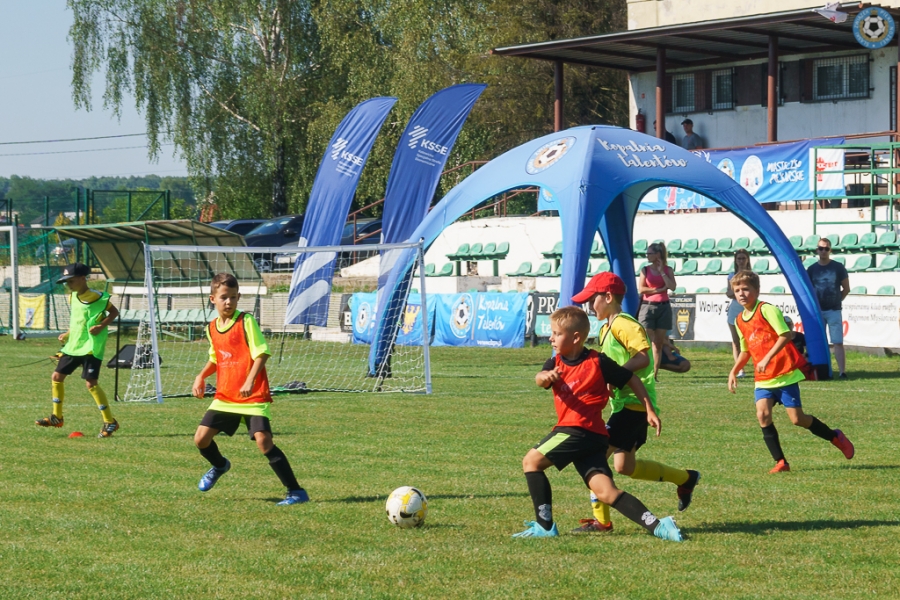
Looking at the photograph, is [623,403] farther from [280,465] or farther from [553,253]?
[553,253]

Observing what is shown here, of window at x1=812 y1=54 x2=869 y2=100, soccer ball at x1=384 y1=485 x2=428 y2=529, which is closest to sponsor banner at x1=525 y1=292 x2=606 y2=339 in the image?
window at x1=812 y1=54 x2=869 y2=100

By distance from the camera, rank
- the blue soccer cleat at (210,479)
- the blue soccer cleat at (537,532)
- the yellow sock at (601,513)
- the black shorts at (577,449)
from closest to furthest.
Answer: the black shorts at (577,449) < the blue soccer cleat at (537,532) < the yellow sock at (601,513) < the blue soccer cleat at (210,479)

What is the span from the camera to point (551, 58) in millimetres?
34781

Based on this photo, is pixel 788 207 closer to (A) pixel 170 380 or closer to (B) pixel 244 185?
(A) pixel 170 380

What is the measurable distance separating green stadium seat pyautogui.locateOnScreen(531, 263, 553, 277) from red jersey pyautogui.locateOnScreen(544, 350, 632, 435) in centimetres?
2229

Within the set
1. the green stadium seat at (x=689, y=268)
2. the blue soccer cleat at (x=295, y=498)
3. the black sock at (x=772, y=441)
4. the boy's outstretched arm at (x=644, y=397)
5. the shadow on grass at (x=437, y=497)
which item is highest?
the green stadium seat at (x=689, y=268)

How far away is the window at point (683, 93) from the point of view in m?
35.6

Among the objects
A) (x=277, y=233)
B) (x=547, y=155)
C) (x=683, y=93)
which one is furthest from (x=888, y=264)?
(x=277, y=233)

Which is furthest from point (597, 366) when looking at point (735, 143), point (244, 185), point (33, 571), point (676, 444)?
point (244, 185)

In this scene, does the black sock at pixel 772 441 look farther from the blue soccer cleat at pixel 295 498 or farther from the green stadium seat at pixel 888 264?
the green stadium seat at pixel 888 264

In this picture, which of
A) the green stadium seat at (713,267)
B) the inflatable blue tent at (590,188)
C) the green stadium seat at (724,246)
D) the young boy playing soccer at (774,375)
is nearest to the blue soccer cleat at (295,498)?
the young boy playing soccer at (774,375)

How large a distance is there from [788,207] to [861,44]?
14.8 ft

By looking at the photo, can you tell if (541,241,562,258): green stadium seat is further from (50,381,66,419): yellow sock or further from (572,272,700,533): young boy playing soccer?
(572,272,700,533): young boy playing soccer

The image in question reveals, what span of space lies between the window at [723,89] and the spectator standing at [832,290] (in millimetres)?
17207
